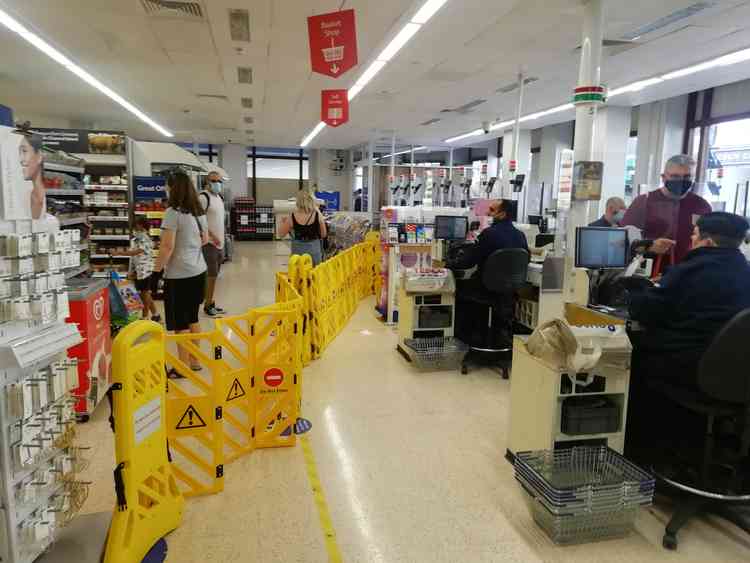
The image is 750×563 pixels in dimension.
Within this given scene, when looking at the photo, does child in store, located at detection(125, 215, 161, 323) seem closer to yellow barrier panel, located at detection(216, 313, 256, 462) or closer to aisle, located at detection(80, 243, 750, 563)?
aisle, located at detection(80, 243, 750, 563)

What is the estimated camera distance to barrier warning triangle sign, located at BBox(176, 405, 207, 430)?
2.80 m

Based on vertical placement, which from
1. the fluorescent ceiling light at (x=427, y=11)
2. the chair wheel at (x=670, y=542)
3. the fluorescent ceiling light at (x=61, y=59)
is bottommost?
the chair wheel at (x=670, y=542)

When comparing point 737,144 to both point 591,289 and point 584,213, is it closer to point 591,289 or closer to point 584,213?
point 584,213

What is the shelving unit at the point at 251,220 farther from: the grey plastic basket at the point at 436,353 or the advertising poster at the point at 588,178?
the advertising poster at the point at 588,178

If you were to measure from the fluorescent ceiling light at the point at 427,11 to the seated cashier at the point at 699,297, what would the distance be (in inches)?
141

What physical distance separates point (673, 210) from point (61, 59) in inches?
327

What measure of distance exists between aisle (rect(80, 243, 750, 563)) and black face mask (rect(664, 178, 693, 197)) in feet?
7.58

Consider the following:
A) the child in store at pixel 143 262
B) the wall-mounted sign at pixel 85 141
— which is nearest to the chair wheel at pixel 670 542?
the child in store at pixel 143 262

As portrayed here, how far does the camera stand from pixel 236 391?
3.27 metres

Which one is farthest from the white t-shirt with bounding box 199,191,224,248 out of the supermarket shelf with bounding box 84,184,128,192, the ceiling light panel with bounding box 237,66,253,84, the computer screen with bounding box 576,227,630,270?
the computer screen with bounding box 576,227,630,270

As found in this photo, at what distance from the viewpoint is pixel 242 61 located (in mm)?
7617

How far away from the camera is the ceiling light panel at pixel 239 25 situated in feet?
18.6

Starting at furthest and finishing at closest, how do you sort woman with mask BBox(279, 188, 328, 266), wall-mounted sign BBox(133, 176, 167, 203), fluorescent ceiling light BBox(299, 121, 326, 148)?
fluorescent ceiling light BBox(299, 121, 326, 148) < wall-mounted sign BBox(133, 176, 167, 203) < woman with mask BBox(279, 188, 328, 266)

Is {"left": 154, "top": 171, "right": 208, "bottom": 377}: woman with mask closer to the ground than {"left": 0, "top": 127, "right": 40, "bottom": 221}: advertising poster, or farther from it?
Answer: closer to the ground
